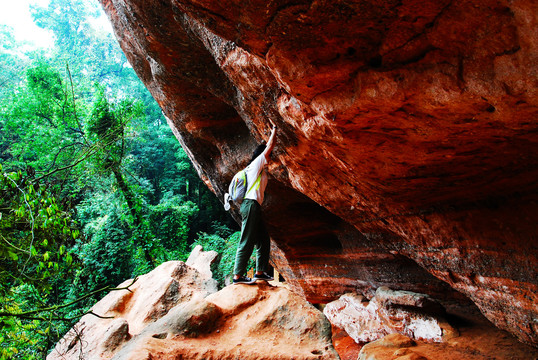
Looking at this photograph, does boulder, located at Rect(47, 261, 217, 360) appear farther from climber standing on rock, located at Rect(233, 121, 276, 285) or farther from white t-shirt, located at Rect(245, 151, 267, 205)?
white t-shirt, located at Rect(245, 151, 267, 205)

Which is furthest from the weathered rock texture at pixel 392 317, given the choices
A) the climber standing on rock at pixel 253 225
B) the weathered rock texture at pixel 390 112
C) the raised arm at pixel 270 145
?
the raised arm at pixel 270 145

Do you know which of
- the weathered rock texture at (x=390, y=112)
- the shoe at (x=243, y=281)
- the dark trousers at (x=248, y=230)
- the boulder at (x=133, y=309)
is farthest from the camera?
the boulder at (x=133, y=309)

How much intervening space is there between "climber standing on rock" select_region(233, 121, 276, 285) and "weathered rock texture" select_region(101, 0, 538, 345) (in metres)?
0.73

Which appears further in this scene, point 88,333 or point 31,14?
point 31,14

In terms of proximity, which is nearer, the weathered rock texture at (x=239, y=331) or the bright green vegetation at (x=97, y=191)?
the weathered rock texture at (x=239, y=331)

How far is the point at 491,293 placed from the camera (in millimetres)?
4164

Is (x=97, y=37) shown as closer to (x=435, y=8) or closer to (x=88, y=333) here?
(x=88, y=333)

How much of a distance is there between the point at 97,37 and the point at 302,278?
33317mm

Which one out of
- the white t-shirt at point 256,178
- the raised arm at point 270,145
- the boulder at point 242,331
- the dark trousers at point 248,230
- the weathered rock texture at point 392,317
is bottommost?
the weathered rock texture at point 392,317

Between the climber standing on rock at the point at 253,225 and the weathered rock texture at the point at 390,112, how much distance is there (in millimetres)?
734

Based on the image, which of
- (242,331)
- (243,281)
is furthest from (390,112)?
(243,281)

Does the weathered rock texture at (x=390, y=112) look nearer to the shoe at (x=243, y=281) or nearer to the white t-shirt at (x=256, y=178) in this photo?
the white t-shirt at (x=256, y=178)

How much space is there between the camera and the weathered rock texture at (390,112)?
2.10m

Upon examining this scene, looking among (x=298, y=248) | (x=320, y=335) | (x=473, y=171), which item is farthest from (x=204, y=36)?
(x=298, y=248)
